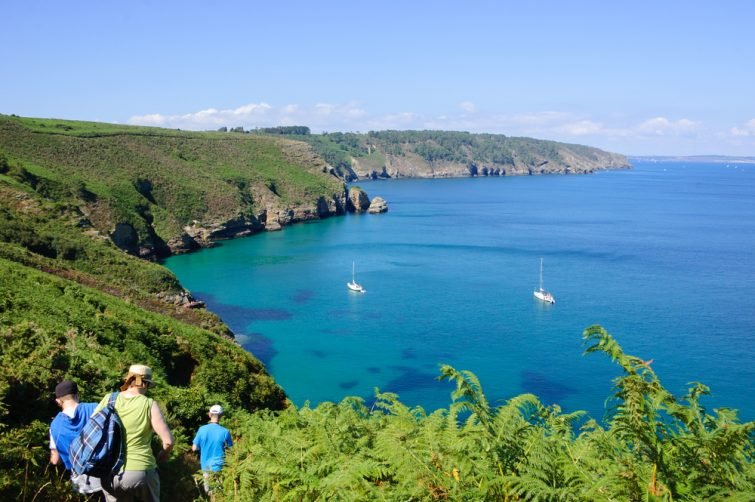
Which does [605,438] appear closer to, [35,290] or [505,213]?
[35,290]

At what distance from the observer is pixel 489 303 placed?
2127 inches

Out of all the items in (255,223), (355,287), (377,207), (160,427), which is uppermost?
(160,427)

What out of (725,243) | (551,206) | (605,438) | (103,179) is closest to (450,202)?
(551,206)

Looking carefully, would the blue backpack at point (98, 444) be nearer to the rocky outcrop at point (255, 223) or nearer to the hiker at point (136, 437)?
the hiker at point (136, 437)

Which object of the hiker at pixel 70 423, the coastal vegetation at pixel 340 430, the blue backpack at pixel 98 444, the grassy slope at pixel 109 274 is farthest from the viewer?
the grassy slope at pixel 109 274

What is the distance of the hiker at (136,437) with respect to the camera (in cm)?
618

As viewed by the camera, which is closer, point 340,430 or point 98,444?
point 98,444

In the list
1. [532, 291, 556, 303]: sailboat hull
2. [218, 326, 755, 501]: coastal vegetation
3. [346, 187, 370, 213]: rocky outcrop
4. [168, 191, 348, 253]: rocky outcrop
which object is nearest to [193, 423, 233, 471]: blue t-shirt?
[218, 326, 755, 501]: coastal vegetation

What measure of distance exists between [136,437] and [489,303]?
4961 centimetres

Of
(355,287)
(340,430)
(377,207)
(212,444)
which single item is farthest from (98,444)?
(377,207)

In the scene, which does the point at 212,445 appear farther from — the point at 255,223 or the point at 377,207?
the point at 377,207

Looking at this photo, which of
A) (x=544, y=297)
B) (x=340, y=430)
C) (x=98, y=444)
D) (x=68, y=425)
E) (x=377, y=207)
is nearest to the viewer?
(x=98, y=444)

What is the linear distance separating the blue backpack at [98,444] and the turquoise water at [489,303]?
772 cm

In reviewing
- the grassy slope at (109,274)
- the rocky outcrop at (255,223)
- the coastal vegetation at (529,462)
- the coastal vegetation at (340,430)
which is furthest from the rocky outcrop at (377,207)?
the coastal vegetation at (529,462)
